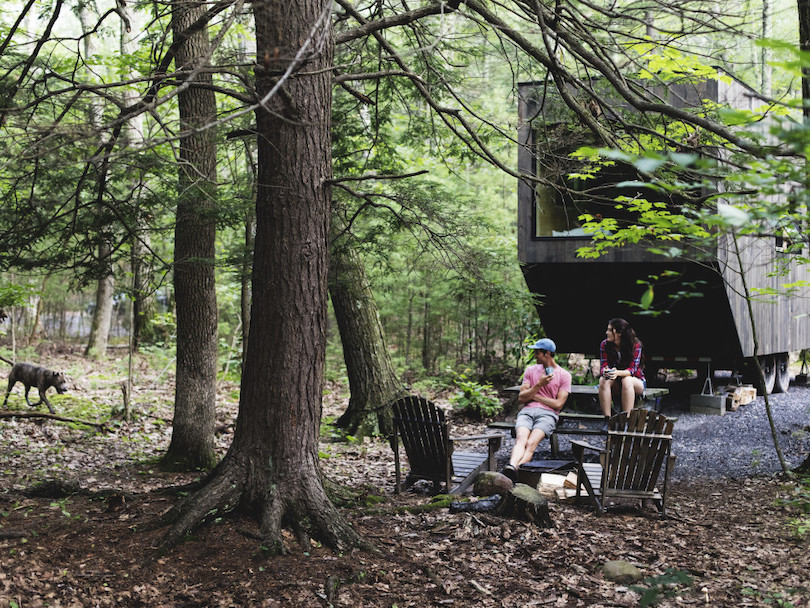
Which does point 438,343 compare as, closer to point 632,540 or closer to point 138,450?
point 138,450

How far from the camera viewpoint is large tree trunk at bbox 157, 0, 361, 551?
4.51 meters

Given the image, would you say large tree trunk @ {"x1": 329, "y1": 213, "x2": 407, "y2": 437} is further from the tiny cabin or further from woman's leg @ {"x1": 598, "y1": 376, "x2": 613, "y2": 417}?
woman's leg @ {"x1": 598, "y1": 376, "x2": 613, "y2": 417}

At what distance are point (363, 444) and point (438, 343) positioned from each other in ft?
27.2

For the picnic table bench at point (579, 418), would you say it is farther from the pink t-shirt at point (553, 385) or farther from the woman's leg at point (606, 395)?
the pink t-shirt at point (553, 385)

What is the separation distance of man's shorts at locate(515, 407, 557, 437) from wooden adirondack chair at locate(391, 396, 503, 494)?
19.0 inches

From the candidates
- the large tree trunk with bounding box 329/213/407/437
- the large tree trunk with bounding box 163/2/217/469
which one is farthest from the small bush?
the large tree trunk with bounding box 163/2/217/469

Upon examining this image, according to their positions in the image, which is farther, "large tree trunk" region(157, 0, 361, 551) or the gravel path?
the gravel path

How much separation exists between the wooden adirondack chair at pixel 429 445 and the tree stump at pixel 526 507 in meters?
0.82

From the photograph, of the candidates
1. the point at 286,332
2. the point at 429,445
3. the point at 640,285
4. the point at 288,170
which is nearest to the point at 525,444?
the point at 429,445

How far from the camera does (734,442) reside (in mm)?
9133

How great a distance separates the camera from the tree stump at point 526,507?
530 centimetres

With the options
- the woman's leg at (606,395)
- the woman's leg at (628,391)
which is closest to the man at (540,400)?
the woman's leg at (606,395)

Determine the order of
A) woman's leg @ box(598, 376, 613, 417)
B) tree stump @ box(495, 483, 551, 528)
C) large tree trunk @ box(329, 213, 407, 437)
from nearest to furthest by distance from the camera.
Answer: tree stump @ box(495, 483, 551, 528), woman's leg @ box(598, 376, 613, 417), large tree trunk @ box(329, 213, 407, 437)

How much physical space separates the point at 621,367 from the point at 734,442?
242cm
